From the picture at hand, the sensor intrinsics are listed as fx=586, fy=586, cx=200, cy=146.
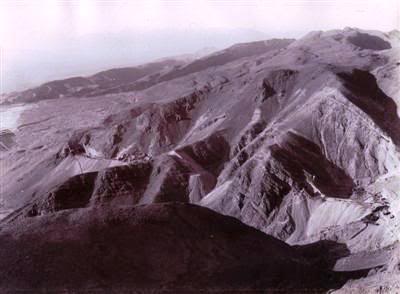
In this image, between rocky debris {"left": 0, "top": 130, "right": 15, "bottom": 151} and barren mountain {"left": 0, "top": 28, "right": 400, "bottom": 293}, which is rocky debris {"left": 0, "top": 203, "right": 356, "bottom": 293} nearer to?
barren mountain {"left": 0, "top": 28, "right": 400, "bottom": 293}

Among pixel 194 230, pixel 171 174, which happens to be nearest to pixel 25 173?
pixel 171 174

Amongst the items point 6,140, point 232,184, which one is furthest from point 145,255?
point 6,140

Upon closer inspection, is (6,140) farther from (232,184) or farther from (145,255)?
(145,255)

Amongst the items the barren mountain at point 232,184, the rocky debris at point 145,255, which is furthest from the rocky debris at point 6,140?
the rocky debris at point 145,255

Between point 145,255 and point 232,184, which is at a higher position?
point 145,255

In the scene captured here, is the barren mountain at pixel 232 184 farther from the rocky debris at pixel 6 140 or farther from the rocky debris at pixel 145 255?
the rocky debris at pixel 6 140

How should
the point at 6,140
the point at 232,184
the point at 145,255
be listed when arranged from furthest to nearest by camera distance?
the point at 6,140 < the point at 232,184 < the point at 145,255

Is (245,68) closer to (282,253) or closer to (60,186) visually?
(60,186)

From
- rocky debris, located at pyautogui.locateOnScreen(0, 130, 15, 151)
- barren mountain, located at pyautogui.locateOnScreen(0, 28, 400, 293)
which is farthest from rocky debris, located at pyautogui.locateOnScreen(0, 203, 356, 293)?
rocky debris, located at pyautogui.locateOnScreen(0, 130, 15, 151)
